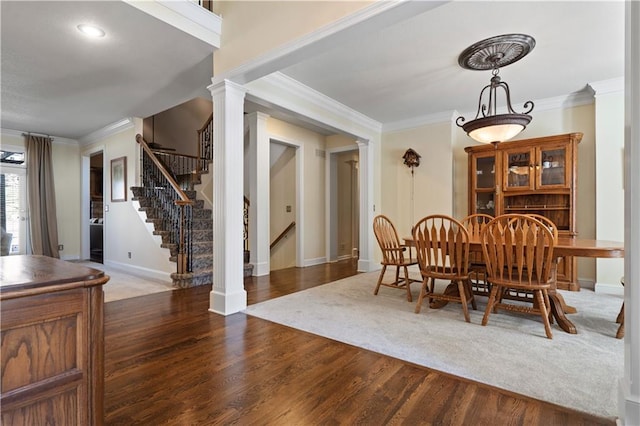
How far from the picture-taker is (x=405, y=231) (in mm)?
5590

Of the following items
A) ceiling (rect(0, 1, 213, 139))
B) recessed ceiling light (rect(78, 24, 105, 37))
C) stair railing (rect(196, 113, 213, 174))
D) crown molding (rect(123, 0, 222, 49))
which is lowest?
stair railing (rect(196, 113, 213, 174))

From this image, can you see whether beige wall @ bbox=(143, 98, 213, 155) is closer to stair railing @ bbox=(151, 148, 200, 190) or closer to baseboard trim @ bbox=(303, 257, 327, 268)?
stair railing @ bbox=(151, 148, 200, 190)

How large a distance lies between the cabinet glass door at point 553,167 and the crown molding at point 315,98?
8.68ft

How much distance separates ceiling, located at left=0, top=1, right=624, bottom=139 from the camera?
2549 millimetres

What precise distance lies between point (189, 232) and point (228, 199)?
159 cm

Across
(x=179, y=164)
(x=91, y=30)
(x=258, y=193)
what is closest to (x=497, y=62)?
(x=258, y=193)

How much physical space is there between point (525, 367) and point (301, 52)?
2.76 m

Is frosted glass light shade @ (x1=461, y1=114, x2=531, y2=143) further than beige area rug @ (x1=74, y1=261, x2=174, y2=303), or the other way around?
beige area rug @ (x1=74, y1=261, x2=174, y2=303)

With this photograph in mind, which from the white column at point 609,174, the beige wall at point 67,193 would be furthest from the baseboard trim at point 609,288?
the beige wall at point 67,193

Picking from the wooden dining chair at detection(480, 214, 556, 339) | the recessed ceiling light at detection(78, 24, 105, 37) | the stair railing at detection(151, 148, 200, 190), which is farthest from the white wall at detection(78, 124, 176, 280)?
the wooden dining chair at detection(480, 214, 556, 339)

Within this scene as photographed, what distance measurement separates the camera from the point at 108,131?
6082mm

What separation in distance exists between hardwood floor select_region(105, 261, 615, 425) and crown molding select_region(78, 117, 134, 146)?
4.30 metres

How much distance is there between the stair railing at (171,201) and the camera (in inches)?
165

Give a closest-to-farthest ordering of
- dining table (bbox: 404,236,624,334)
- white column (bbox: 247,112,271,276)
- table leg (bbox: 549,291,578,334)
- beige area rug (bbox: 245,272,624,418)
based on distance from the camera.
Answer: beige area rug (bbox: 245,272,624,418), dining table (bbox: 404,236,624,334), table leg (bbox: 549,291,578,334), white column (bbox: 247,112,271,276)
